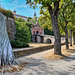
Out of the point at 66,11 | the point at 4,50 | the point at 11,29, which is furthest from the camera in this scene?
the point at 11,29

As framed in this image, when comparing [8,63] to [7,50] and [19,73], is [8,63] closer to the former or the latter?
[7,50]

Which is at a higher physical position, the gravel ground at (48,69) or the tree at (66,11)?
the tree at (66,11)

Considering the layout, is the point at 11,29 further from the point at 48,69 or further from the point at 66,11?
the point at 48,69

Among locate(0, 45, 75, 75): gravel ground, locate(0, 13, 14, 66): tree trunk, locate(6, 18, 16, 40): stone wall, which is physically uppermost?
locate(6, 18, 16, 40): stone wall

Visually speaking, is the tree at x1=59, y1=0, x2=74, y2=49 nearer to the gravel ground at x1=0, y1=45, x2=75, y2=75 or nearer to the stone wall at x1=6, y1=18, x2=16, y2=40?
the gravel ground at x1=0, y1=45, x2=75, y2=75

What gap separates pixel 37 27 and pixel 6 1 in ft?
137

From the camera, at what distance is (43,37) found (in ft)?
128

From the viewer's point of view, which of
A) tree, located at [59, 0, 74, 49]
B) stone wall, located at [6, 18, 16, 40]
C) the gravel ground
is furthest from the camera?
stone wall, located at [6, 18, 16, 40]

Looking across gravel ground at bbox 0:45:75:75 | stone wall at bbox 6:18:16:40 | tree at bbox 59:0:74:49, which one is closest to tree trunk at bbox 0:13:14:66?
gravel ground at bbox 0:45:75:75

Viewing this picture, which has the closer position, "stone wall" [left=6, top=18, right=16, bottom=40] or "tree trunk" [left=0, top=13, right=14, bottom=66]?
"tree trunk" [left=0, top=13, right=14, bottom=66]

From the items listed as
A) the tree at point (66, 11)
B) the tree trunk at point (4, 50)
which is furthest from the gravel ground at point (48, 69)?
the tree at point (66, 11)

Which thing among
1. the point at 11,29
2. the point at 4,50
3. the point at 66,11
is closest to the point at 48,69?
the point at 4,50

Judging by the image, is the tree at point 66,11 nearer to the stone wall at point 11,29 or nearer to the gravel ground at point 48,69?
the gravel ground at point 48,69

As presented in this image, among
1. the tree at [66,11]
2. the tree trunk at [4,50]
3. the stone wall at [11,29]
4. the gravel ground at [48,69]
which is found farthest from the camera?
the stone wall at [11,29]
